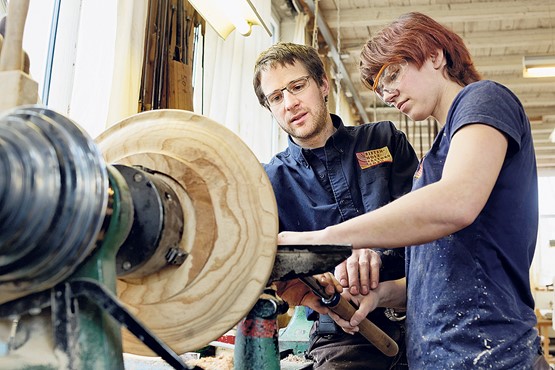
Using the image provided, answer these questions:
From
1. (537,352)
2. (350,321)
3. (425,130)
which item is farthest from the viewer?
(425,130)

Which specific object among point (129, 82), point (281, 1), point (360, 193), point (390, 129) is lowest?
point (360, 193)

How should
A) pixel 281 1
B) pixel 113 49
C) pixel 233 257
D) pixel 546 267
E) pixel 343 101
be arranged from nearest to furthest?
pixel 233 257, pixel 113 49, pixel 281 1, pixel 343 101, pixel 546 267

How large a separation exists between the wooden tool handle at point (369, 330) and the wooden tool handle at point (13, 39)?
30.9 inches

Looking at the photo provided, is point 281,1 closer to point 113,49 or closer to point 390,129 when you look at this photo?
point 113,49

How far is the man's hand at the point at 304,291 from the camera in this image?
113 centimetres

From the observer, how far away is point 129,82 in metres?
2.23

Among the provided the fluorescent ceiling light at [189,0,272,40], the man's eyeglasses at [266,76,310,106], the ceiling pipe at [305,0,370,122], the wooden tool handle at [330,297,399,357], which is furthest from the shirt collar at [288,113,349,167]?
the ceiling pipe at [305,0,370,122]

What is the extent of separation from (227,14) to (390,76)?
1.42m

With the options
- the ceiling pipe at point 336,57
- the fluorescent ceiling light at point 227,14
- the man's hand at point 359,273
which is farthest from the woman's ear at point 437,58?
the ceiling pipe at point 336,57

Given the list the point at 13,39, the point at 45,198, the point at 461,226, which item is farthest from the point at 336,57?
the point at 45,198

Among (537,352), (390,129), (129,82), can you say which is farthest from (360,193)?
(129,82)

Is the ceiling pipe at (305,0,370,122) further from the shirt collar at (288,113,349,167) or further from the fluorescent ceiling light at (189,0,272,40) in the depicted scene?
the shirt collar at (288,113,349,167)

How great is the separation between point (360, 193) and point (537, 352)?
746 millimetres

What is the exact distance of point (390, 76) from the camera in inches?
55.9
